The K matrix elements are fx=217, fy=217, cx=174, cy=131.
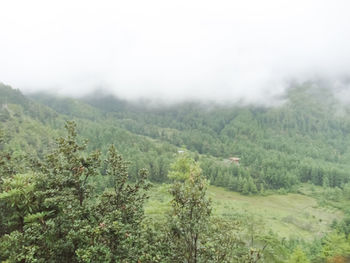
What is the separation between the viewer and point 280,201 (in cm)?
10412

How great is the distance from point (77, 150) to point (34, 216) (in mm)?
3907

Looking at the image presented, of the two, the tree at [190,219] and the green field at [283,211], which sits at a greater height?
the tree at [190,219]

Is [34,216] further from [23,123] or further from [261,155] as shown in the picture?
[261,155]

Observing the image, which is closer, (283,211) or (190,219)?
(190,219)

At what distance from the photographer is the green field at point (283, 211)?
67.6 metres

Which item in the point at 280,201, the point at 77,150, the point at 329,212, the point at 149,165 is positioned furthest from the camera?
the point at 149,165

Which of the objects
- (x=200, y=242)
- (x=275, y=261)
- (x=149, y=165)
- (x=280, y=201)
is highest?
(x=200, y=242)

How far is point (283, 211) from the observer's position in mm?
89625

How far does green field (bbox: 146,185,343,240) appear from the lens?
67562mm

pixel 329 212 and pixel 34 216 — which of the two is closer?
pixel 34 216

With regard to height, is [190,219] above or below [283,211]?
above

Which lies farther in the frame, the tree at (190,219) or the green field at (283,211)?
the green field at (283,211)

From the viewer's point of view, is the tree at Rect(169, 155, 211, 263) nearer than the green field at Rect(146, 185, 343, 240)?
Yes

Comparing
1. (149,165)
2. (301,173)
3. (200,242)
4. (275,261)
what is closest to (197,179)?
(200,242)
